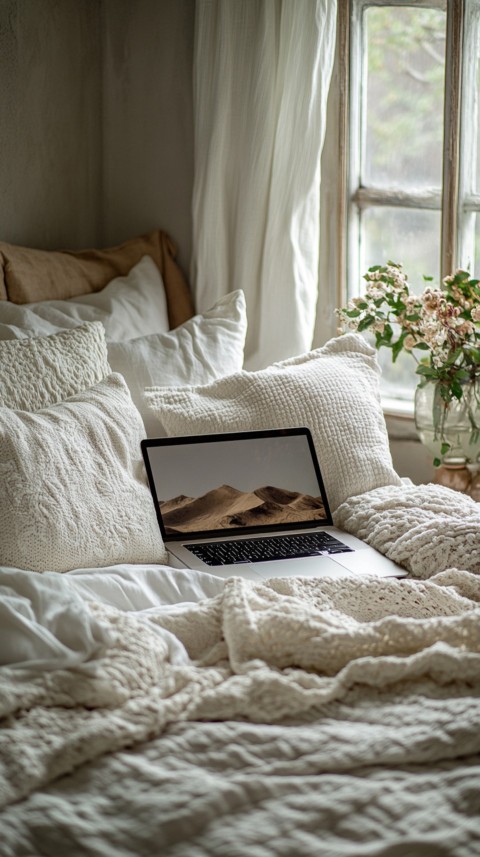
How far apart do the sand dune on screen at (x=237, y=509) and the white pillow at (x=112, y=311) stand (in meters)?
0.59

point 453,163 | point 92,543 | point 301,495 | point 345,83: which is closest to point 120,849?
point 92,543

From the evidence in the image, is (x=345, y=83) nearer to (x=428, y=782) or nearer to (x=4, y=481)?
(x=4, y=481)

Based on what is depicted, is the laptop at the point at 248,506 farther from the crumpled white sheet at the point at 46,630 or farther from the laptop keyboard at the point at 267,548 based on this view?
the crumpled white sheet at the point at 46,630

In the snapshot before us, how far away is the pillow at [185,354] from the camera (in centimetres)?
234

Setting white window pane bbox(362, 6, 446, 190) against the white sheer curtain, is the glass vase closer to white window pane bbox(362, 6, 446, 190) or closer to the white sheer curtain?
the white sheer curtain

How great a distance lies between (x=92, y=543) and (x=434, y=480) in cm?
103

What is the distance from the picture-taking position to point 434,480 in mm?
2578

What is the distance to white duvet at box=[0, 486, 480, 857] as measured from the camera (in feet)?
3.83

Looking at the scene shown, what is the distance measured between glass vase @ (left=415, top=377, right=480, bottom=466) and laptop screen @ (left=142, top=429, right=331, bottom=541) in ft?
1.56

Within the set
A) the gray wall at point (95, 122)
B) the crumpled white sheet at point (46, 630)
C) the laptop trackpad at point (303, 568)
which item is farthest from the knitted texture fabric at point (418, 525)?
the gray wall at point (95, 122)

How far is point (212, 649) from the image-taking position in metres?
1.53

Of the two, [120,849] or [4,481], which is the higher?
[4,481]

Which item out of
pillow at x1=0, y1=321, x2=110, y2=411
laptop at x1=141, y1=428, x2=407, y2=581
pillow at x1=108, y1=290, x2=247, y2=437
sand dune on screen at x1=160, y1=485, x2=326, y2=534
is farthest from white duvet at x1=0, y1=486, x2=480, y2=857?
pillow at x1=108, y1=290, x2=247, y2=437

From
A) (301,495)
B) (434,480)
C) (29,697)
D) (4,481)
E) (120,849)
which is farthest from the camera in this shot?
(434,480)
